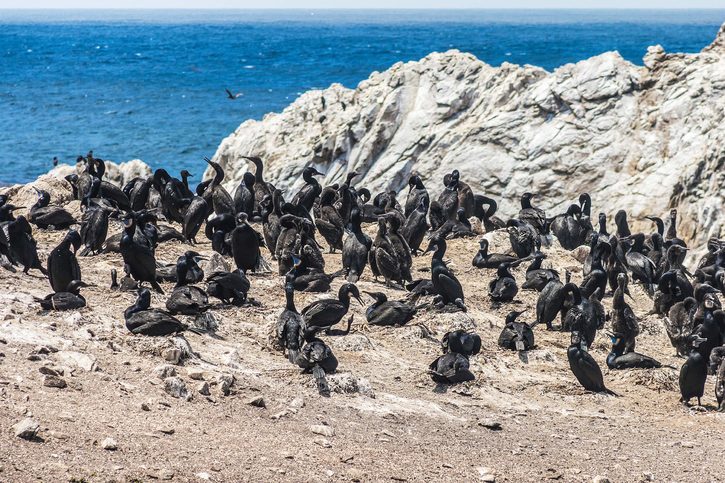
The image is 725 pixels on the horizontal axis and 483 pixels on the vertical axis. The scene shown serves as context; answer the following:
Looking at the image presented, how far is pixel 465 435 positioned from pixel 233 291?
451 centimetres

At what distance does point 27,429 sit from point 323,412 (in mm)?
2997

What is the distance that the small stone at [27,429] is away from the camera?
29.5 feet

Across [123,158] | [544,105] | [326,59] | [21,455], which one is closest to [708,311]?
[21,455]

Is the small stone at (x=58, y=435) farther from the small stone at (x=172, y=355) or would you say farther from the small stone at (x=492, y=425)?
the small stone at (x=492, y=425)

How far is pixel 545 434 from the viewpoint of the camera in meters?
11.1

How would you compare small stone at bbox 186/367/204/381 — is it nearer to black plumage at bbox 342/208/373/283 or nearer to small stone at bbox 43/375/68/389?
small stone at bbox 43/375/68/389

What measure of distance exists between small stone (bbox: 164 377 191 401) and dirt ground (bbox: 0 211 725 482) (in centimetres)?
6

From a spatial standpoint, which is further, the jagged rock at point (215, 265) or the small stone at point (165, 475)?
the jagged rock at point (215, 265)

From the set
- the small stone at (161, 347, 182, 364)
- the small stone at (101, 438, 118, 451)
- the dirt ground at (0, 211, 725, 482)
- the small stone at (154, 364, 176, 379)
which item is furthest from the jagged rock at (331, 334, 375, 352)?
the small stone at (101, 438, 118, 451)

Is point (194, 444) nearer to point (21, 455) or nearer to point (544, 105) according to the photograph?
point (21, 455)

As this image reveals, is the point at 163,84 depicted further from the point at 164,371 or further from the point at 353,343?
the point at 164,371

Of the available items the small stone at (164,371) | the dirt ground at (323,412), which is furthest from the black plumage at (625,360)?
the small stone at (164,371)

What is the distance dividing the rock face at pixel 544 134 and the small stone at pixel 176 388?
41.1ft

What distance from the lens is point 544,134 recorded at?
79.0 ft
